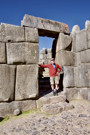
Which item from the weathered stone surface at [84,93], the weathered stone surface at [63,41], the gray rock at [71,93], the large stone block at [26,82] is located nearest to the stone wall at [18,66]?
the large stone block at [26,82]

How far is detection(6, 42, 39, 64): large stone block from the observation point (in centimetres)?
366

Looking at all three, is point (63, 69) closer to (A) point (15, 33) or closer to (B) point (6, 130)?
(A) point (15, 33)

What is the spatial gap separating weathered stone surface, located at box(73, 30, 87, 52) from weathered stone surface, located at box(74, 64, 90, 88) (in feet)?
2.46

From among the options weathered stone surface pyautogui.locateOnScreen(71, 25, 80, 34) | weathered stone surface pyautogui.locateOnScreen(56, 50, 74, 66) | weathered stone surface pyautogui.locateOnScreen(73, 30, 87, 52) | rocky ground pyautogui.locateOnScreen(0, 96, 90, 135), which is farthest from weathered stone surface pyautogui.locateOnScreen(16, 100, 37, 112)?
weathered stone surface pyautogui.locateOnScreen(71, 25, 80, 34)

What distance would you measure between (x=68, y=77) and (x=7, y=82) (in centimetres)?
239

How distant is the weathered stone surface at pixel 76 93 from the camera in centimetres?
461

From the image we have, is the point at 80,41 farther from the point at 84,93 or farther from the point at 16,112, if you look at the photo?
the point at 16,112

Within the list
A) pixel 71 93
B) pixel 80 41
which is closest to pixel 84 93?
pixel 71 93

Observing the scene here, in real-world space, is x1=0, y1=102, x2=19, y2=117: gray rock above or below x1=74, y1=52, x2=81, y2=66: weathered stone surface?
below

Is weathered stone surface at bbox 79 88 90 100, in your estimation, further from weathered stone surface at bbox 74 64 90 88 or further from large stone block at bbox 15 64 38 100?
large stone block at bbox 15 64 38 100

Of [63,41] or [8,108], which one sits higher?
[63,41]

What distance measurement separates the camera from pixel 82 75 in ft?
15.6

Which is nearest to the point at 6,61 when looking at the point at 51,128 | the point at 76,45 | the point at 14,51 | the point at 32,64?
the point at 14,51

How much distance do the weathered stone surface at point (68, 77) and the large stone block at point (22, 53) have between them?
1.41 metres
